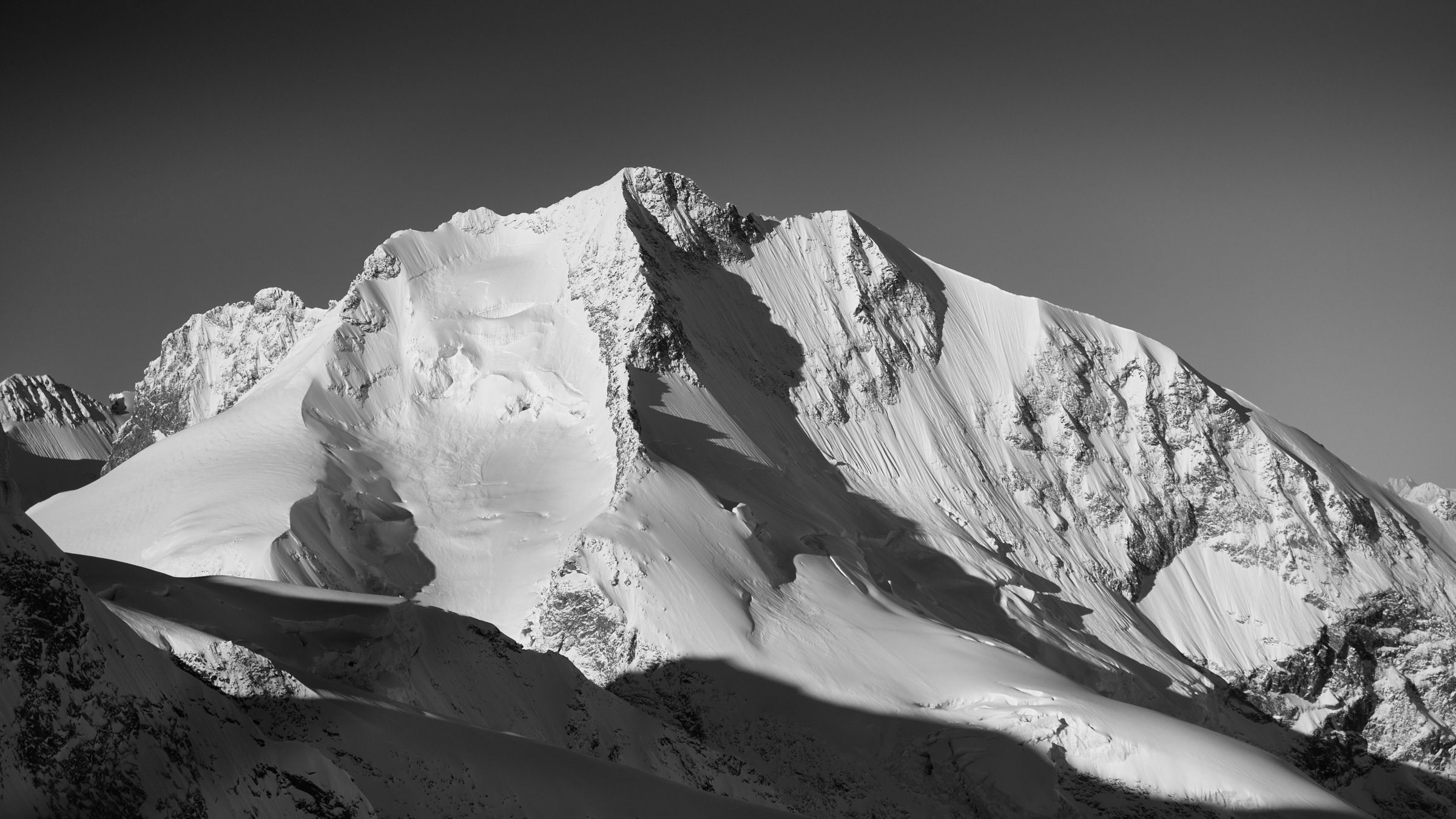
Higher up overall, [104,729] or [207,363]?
[207,363]

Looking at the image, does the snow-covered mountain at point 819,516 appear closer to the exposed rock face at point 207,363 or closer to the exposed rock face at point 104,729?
the exposed rock face at point 207,363

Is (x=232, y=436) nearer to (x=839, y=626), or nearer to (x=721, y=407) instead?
(x=721, y=407)

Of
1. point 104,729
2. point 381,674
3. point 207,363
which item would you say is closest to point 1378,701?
point 381,674

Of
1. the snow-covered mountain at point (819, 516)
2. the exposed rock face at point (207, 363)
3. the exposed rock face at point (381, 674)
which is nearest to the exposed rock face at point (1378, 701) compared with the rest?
the snow-covered mountain at point (819, 516)

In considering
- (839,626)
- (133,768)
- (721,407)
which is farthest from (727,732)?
(133,768)

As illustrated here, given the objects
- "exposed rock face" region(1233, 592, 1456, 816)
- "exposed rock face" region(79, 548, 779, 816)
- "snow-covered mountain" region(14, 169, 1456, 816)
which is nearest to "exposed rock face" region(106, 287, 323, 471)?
"snow-covered mountain" region(14, 169, 1456, 816)

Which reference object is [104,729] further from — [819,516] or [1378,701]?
[1378,701]

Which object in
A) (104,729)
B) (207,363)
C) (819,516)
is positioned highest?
(207,363)

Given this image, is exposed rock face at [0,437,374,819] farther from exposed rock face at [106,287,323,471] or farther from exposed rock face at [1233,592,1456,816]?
exposed rock face at [106,287,323,471]
